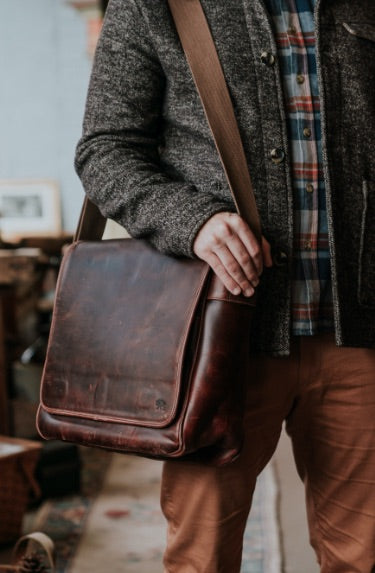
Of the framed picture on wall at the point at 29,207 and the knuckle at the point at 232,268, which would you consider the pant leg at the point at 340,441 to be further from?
the framed picture on wall at the point at 29,207

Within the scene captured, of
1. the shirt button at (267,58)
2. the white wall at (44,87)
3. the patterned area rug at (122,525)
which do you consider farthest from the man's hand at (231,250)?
the white wall at (44,87)

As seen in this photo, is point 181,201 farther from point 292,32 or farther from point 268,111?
point 292,32

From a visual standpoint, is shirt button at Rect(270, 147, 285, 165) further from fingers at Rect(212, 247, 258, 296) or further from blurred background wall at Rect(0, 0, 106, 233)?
blurred background wall at Rect(0, 0, 106, 233)

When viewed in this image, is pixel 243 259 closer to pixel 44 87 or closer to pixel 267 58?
pixel 267 58

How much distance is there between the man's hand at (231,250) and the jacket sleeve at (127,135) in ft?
0.14

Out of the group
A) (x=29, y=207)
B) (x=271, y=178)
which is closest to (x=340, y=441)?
(x=271, y=178)

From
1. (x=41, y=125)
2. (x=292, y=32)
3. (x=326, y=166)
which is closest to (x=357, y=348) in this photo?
(x=326, y=166)

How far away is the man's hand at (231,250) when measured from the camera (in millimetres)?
1031

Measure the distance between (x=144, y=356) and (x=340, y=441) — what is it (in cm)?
37

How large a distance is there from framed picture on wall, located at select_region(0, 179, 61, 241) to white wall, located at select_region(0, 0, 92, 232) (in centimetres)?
10

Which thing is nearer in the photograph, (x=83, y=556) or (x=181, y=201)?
(x=181, y=201)

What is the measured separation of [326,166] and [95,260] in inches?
14.8

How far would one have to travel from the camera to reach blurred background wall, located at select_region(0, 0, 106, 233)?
23.7 ft

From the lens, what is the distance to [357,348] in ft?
3.97
